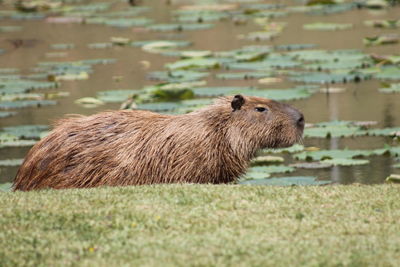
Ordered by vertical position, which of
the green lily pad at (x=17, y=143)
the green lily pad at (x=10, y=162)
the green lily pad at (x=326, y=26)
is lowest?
the green lily pad at (x=10, y=162)

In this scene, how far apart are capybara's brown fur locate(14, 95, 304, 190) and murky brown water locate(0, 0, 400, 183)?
1227 mm

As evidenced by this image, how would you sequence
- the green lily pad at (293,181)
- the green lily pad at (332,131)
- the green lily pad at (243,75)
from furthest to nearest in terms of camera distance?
the green lily pad at (243,75)
the green lily pad at (332,131)
the green lily pad at (293,181)

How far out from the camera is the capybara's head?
6.85 meters

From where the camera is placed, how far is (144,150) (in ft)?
21.6

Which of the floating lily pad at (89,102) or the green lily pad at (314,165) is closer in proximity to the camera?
the green lily pad at (314,165)

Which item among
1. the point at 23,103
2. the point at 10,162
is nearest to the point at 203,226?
the point at 10,162

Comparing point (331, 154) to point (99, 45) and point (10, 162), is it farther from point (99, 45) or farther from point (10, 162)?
point (99, 45)

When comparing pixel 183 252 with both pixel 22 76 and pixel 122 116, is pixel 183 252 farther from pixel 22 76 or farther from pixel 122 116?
pixel 22 76

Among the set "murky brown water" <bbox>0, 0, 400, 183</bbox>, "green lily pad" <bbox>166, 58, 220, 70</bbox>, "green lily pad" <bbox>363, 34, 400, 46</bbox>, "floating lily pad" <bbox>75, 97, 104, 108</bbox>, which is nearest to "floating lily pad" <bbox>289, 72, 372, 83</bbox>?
"murky brown water" <bbox>0, 0, 400, 183</bbox>

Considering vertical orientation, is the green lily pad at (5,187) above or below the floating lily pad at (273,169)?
above

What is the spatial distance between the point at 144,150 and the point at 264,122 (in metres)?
0.92

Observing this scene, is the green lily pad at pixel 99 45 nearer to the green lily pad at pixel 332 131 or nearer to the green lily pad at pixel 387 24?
the green lily pad at pixel 387 24

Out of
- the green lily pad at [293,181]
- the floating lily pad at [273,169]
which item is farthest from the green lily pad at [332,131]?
the green lily pad at [293,181]

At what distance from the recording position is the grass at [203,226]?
4.38 meters
